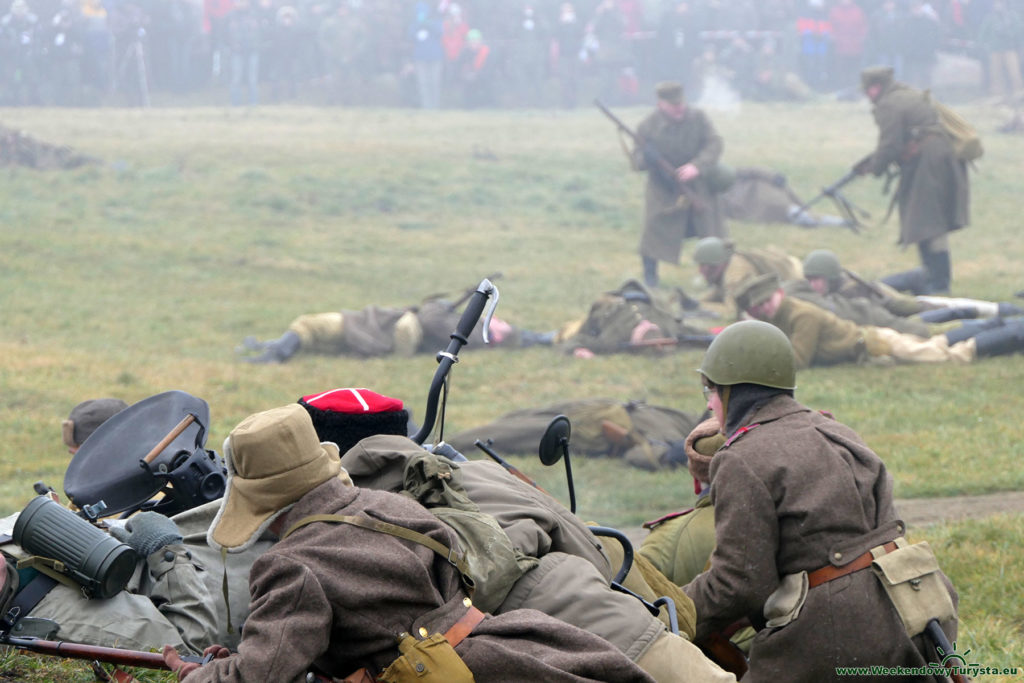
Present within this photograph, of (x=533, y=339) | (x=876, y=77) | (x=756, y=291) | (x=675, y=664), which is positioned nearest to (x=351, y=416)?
(x=675, y=664)

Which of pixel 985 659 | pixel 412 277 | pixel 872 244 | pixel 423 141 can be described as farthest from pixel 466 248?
pixel 985 659

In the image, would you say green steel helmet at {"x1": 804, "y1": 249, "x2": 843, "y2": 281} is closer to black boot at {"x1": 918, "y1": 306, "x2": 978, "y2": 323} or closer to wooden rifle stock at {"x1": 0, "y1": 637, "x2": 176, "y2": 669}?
black boot at {"x1": 918, "y1": 306, "x2": 978, "y2": 323}

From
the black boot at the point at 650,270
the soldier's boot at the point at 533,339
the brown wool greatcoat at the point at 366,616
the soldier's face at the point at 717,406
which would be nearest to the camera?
the brown wool greatcoat at the point at 366,616

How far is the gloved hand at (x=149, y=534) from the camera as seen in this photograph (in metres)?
3.35

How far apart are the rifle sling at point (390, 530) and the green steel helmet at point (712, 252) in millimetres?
9067

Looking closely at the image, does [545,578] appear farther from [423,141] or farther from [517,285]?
[423,141]

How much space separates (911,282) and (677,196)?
2.62 meters

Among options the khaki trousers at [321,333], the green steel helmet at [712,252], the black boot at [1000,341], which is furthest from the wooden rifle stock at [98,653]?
the green steel helmet at [712,252]

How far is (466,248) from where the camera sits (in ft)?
53.7

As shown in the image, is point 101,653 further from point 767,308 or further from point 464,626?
point 767,308

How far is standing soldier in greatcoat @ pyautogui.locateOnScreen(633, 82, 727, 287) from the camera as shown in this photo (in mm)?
13500

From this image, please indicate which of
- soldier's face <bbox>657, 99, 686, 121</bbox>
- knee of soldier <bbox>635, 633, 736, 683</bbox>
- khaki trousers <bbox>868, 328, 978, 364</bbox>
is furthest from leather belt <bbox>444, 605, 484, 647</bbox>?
soldier's face <bbox>657, 99, 686, 121</bbox>

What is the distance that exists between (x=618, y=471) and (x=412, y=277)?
7.66 m

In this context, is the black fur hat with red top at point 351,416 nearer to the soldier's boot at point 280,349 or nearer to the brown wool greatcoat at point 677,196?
the soldier's boot at point 280,349
